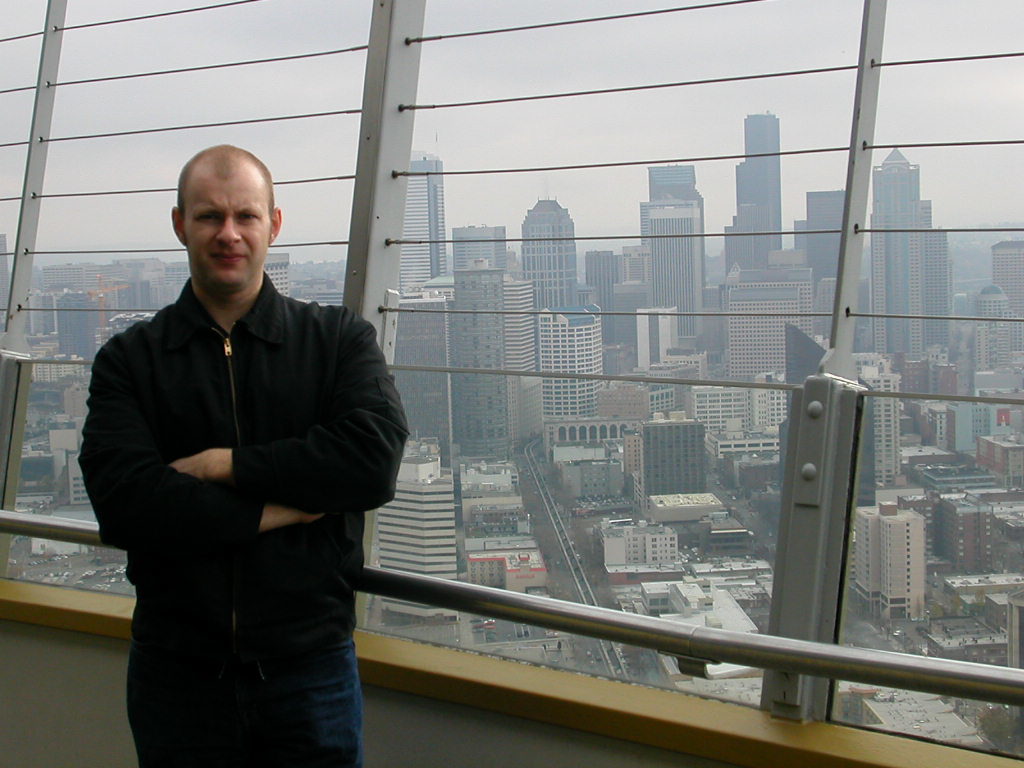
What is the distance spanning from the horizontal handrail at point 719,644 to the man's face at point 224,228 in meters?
0.60

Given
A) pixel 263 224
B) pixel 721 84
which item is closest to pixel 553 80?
pixel 721 84

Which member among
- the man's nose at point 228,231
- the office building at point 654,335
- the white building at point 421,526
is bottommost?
the white building at point 421,526

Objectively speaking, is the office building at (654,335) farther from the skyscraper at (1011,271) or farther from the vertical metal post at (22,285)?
the vertical metal post at (22,285)

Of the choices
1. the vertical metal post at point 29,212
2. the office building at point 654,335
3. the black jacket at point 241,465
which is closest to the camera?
the black jacket at point 241,465

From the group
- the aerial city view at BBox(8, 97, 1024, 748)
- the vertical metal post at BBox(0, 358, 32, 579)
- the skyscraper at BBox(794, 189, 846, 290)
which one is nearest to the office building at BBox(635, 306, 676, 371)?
the aerial city view at BBox(8, 97, 1024, 748)

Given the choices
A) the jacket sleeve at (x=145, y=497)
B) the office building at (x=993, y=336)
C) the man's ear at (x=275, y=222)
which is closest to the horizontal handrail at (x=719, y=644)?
the jacket sleeve at (x=145, y=497)

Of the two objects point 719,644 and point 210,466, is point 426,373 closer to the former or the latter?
point 210,466

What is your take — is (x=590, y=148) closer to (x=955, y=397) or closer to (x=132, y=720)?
(x=955, y=397)

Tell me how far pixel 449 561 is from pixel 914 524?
935mm

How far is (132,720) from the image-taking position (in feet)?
5.69

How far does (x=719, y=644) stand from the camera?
170 centimetres

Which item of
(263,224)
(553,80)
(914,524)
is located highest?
(553,80)

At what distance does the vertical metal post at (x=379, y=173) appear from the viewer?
2.35 metres

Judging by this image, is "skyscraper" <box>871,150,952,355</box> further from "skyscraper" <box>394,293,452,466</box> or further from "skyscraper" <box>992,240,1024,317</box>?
"skyscraper" <box>394,293,452,466</box>
